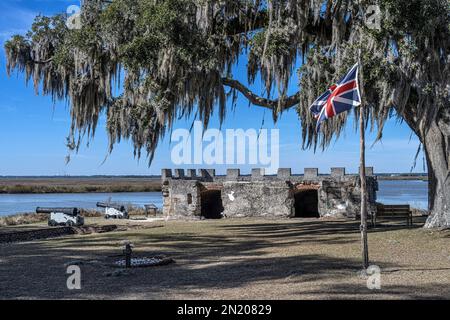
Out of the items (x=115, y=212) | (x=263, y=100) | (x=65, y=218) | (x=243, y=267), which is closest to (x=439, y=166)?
(x=263, y=100)

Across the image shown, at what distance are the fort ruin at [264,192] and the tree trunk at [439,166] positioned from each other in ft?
30.5

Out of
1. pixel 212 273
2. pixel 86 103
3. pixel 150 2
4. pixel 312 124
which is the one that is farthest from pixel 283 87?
pixel 212 273

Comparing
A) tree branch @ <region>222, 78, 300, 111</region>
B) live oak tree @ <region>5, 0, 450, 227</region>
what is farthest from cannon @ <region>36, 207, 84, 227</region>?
tree branch @ <region>222, 78, 300, 111</region>

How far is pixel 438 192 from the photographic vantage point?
1508cm

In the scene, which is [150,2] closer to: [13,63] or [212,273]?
[13,63]

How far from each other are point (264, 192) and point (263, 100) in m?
9.51

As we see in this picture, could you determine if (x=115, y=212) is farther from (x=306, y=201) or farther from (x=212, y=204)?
(x=306, y=201)

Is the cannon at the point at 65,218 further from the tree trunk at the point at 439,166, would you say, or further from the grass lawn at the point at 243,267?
the tree trunk at the point at 439,166

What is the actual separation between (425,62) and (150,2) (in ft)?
24.6

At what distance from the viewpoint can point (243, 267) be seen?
10234 mm

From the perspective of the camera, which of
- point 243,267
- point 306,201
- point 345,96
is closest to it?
point 345,96

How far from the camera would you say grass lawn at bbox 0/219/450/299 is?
7.84 meters

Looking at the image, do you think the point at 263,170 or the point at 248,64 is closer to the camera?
the point at 248,64

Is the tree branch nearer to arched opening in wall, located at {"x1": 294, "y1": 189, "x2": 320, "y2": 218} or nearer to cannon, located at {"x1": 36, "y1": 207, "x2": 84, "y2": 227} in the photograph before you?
cannon, located at {"x1": 36, "y1": 207, "x2": 84, "y2": 227}
